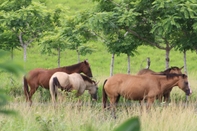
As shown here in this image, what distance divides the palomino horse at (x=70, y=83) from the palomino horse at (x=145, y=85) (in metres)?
1.47

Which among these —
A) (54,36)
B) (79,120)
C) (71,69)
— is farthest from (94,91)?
(79,120)

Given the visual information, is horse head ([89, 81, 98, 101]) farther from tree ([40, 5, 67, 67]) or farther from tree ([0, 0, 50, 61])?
tree ([0, 0, 50, 61])

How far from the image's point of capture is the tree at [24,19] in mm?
16469

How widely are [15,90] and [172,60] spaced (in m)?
16.2

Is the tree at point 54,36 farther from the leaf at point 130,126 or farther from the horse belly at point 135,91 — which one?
the leaf at point 130,126

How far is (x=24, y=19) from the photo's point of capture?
16.4m

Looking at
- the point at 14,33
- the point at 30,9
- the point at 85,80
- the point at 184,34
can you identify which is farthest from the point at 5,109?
the point at 14,33

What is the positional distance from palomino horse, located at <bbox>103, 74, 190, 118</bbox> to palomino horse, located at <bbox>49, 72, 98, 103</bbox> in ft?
4.84

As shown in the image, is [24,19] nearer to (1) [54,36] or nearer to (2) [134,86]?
(1) [54,36]

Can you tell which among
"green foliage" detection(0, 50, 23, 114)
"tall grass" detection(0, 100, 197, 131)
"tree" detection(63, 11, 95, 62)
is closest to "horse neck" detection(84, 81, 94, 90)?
"tree" detection(63, 11, 95, 62)

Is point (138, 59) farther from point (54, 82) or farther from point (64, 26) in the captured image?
point (54, 82)

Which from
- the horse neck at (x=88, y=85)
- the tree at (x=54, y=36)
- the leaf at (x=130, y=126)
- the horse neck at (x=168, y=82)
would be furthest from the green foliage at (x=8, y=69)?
the tree at (x=54, y=36)

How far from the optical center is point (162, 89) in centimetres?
1272

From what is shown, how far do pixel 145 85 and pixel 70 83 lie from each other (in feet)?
7.71
